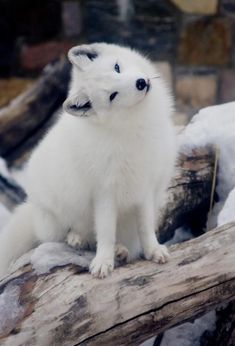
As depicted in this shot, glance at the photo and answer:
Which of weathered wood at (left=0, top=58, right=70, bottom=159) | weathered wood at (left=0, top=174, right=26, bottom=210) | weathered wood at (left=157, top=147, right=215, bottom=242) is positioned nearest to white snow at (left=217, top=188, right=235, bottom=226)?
weathered wood at (left=157, top=147, right=215, bottom=242)

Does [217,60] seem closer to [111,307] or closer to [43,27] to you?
[43,27]

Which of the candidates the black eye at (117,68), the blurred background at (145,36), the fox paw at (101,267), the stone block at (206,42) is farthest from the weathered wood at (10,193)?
the stone block at (206,42)

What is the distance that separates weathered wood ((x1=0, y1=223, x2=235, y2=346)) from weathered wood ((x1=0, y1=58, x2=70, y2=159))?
1545 millimetres

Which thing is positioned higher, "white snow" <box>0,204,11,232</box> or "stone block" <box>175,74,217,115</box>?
"white snow" <box>0,204,11,232</box>

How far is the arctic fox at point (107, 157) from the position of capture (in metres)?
2.01

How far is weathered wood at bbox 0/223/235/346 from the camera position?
6.25 feet

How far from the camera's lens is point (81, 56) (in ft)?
6.77

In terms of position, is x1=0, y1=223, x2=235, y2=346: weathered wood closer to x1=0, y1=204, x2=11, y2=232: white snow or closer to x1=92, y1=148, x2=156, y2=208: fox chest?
x1=92, y1=148, x2=156, y2=208: fox chest

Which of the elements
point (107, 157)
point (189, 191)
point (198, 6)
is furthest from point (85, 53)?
point (198, 6)

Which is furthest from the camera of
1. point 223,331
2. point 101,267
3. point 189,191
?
point 189,191

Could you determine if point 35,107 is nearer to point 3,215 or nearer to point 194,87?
point 3,215

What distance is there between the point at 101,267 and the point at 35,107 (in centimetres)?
157

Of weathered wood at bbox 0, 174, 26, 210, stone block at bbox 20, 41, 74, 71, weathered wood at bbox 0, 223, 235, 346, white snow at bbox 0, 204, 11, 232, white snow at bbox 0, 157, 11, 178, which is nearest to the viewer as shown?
weathered wood at bbox 0, 223, 235, 346

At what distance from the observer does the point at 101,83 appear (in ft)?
6.57
